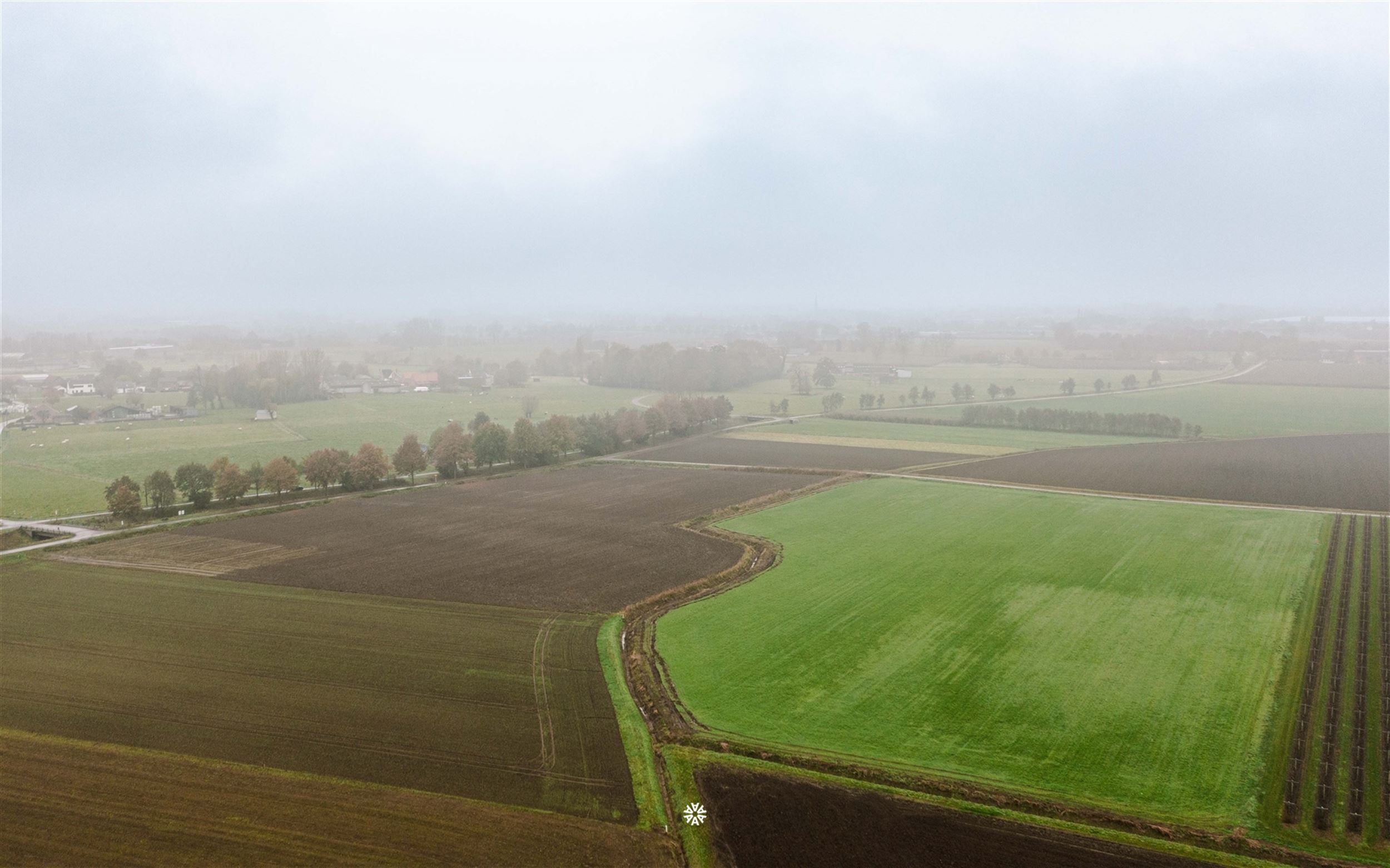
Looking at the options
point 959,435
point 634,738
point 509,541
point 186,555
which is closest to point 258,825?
point 634,738

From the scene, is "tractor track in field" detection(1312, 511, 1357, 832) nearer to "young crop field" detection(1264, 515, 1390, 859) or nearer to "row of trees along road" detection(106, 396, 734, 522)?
"young crop field" detection(1264, 515, 1390, 859)

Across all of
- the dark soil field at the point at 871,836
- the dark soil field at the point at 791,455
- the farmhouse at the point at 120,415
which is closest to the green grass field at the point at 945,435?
the dark soil field at the point at 791,455

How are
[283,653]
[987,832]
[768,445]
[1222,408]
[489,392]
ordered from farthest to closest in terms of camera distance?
[489,392] → [1222,408] → [768,445] → [283,653] → [987,832]

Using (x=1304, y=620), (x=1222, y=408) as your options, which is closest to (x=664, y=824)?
(x=1304, y=620)

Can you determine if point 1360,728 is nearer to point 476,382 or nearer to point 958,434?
point 958,434

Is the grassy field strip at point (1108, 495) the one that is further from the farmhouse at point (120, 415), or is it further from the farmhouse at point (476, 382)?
the farmhouse at point (120, 415)

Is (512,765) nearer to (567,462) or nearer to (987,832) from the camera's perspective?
(987,832)
